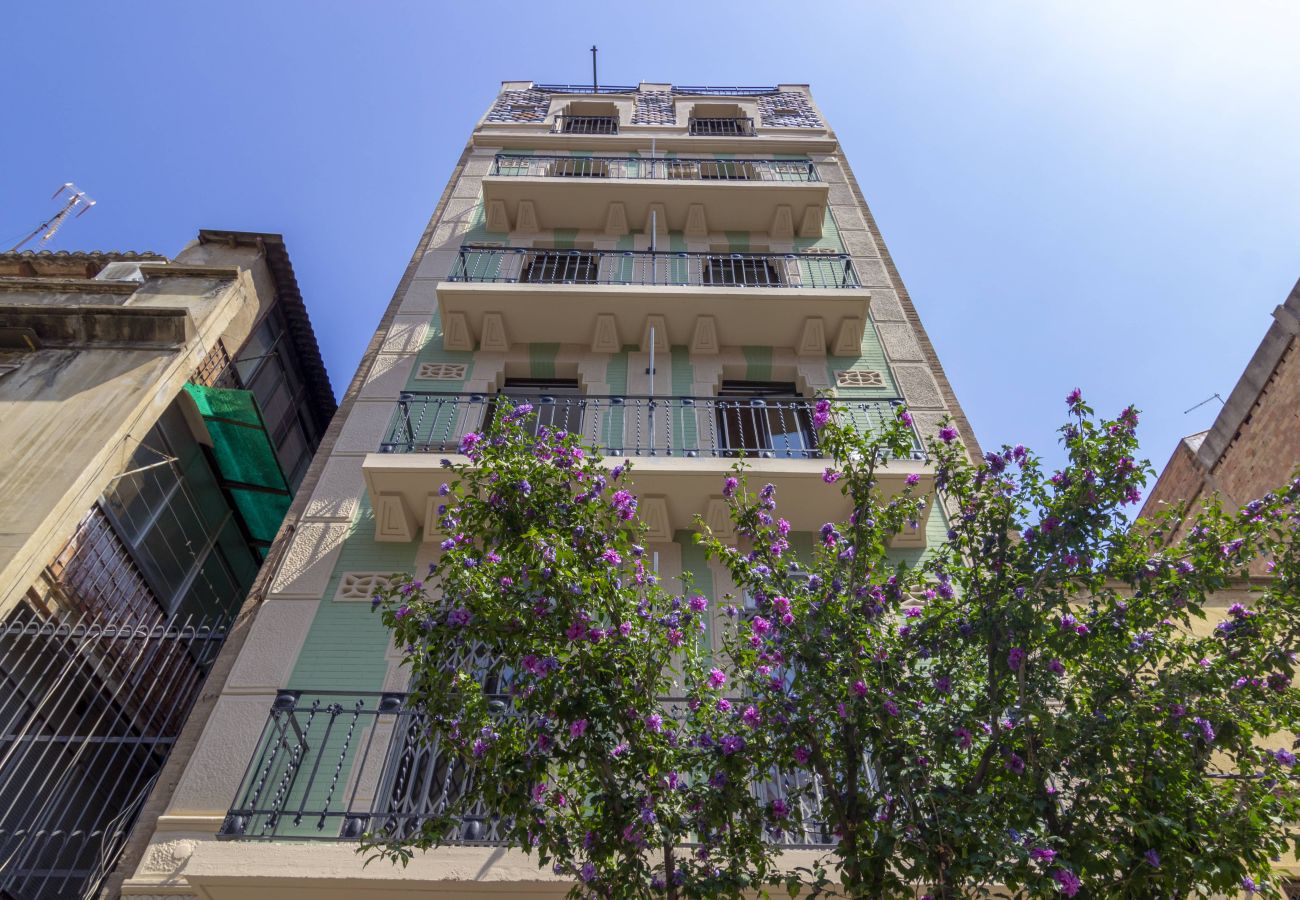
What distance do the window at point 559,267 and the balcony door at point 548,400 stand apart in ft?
5.96

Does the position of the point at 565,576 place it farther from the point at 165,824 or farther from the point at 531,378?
the point at 531,378

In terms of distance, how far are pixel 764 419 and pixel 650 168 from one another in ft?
20.0

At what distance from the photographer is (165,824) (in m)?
6.03

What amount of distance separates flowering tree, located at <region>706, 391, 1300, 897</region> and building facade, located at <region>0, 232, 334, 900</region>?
4.72 metres

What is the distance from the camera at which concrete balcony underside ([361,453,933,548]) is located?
8219mm

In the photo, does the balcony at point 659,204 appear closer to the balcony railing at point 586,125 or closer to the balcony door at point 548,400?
the balcony door at point 548,400

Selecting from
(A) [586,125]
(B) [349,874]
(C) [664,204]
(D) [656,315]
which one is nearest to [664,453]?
(D) [656,315]

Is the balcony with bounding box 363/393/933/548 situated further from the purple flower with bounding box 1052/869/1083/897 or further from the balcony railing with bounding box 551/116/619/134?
the balcony railing with bounding box 551/116/619/134

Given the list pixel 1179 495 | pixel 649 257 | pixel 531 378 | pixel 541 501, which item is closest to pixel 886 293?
pixel 649 257

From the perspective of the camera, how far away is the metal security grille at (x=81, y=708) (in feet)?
21.6

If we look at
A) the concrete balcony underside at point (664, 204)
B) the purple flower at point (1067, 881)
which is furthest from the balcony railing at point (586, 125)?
the purple flower at point (1067, 881)

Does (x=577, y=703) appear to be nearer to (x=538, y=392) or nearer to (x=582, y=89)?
(x=538, y=392)

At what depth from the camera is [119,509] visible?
8586mm

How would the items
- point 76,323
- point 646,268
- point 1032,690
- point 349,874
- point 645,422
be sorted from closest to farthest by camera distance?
point 1032,690
point 349,874
point 76,323
point 645,422
point 646,268
